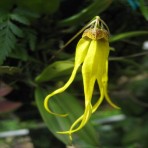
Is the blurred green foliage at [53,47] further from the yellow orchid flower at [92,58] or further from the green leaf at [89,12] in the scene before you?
the yellow orchid flower at [92,58]

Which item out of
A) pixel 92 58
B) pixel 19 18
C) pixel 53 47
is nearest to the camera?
pixel 92 58

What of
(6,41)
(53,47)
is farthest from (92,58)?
(53,47)

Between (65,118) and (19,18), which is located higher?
(19,18)

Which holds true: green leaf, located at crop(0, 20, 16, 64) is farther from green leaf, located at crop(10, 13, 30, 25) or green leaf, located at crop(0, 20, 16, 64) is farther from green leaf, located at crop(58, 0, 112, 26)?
green leaf, located at crop(58, 0, 112, 26)

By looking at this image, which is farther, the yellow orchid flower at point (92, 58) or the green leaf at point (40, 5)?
the green leaf at point (40, 5)

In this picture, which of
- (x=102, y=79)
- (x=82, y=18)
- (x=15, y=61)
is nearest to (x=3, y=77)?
(x=15, y=61)

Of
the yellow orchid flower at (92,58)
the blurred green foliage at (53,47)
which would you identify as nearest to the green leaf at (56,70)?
the blurred green foliage at (53,47)

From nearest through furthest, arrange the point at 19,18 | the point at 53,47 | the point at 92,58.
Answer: the point at 92,58 → the point at 19,18 → the point at 53,47

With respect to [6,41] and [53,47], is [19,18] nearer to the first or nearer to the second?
[6,41]
